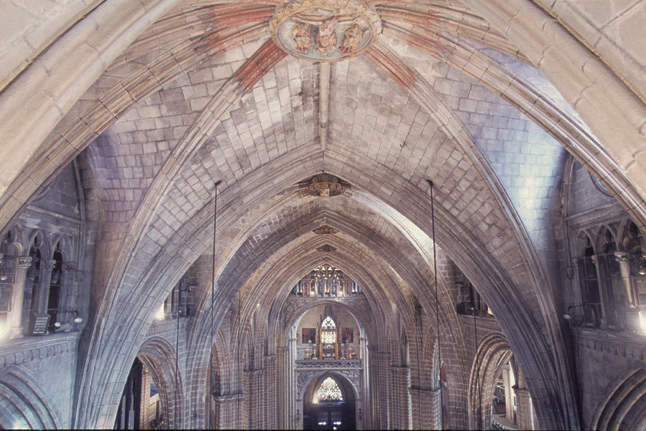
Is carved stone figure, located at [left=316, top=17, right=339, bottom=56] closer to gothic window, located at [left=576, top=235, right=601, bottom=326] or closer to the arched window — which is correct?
gothic window, located at [left=576, top=235, right=601, bottom=326]

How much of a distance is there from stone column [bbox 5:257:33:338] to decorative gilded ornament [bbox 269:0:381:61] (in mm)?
5232

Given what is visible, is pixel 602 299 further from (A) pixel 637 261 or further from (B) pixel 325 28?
(B) pixel 325 28

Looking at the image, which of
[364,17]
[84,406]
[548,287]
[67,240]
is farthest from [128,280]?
[548,287]

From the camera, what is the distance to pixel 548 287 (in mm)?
→ 8531

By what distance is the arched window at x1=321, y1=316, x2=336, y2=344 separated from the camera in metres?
34.7

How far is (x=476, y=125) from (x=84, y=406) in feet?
27.8

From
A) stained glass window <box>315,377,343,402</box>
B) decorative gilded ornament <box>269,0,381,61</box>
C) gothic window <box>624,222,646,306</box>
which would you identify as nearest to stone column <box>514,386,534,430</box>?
gothic window <box>624,222,646,306</box>

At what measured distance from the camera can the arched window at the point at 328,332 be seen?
34.7m

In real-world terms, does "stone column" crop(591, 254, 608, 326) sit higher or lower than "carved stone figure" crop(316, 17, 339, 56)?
lower

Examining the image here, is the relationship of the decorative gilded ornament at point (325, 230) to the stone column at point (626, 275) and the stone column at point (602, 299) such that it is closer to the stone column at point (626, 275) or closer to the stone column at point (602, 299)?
the stone column at point (602, 299)

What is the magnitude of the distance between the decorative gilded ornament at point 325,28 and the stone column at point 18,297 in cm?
523

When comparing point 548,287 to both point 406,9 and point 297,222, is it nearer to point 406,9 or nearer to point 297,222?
point 406,9

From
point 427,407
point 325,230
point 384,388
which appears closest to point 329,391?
point 384,388

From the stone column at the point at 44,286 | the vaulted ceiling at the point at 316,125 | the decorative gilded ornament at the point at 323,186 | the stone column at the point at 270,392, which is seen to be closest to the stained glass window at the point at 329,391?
the stone column at the point at 270,392
